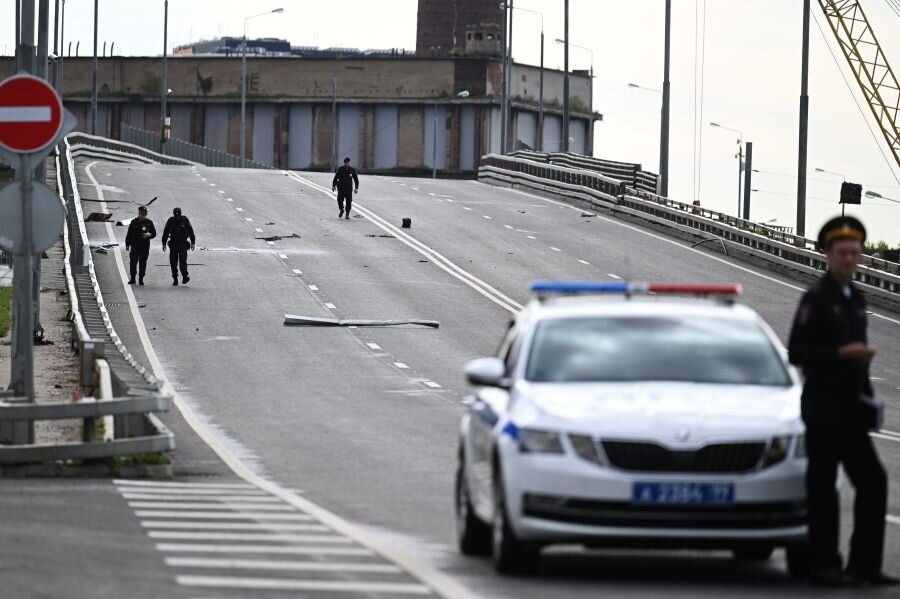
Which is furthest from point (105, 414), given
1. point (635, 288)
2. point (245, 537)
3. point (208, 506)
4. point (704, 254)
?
point (704, 254)

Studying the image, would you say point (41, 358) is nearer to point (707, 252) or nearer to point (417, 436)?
point (417, 436)

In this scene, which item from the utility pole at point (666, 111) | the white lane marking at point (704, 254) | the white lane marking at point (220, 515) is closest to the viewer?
the white lane marking at point (220, 515)

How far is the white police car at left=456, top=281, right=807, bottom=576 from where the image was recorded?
989 cm

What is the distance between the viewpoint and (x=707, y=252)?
54406 millimetres

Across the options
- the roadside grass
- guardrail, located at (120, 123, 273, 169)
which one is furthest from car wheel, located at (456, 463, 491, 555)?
guardrail, located at (120, 123, 273, 169)

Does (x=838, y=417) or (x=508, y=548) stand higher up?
(x=838, y=417)

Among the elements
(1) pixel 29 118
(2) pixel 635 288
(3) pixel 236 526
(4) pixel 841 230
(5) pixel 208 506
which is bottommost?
(5) pixel 208 506

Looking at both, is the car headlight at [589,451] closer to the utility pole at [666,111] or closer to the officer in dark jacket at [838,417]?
the officer in dark jacket at [838,417]

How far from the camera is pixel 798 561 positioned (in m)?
10.5

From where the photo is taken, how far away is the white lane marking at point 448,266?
40.1 m

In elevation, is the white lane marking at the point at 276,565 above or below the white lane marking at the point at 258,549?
above

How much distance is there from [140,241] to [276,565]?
98.8 feet

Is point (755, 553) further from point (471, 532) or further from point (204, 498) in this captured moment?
point (204, 498)

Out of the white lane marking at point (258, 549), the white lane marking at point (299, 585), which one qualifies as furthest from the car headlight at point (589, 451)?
the white lane marking at point (258, 549)
